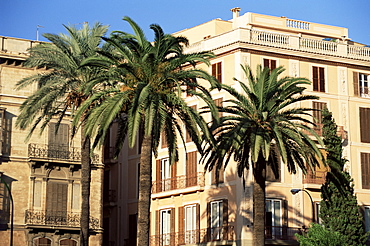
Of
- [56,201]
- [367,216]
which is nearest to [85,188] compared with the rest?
[56,201]

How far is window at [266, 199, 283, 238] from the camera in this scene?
60.9 metres

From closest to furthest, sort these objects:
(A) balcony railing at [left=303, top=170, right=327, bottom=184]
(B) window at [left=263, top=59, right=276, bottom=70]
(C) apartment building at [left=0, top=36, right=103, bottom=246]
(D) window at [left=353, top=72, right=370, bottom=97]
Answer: (C) apartment building at [left=0, top=36, right=103, bottom=246] → (A) balcony railing at [left=303, top=170, right=327, bottom=184] → (B) window at [left=263, top=59, right=276, bottom=70] → (D) window at [left=353, top=72, right=370, bottom=97]

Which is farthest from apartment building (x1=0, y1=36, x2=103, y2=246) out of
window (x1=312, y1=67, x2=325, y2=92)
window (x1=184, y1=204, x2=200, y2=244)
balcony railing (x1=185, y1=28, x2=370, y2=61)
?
window (x1=312, y1=67, x2=325, y2=92)

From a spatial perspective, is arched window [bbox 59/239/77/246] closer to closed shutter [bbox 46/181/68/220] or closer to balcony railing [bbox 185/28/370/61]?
closed shutter [bbox 46/181/68/220]

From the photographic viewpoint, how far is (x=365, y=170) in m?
65.4

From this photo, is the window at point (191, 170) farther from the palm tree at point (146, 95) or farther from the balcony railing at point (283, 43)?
the palm tree at point (146, 95)

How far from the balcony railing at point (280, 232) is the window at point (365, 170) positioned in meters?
6.97

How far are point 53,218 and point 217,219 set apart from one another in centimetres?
1115

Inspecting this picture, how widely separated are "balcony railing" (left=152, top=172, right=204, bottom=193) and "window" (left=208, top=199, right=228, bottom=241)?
2.05 m

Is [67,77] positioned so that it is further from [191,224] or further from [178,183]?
[191,224]

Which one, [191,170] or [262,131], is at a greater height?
[262,131]

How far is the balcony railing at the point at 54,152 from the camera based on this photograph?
62.9 metres

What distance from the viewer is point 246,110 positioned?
50.5 metres

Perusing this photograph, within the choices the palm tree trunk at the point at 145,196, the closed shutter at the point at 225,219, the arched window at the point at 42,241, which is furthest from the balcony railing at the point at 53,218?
the palm tree trunk at the point at 145,196
